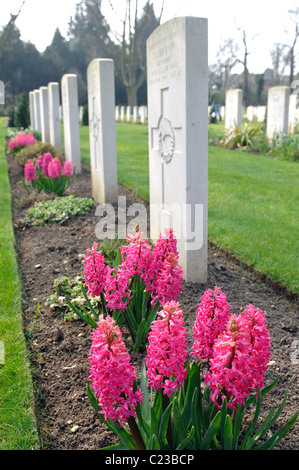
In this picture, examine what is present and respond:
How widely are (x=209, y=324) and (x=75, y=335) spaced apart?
159cm

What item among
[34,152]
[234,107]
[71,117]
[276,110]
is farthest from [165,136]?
[234,107]

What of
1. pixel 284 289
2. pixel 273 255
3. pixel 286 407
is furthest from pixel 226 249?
pixel 286 407

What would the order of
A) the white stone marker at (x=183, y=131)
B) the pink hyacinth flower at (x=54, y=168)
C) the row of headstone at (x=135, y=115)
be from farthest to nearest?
the row of headstone at (x=135, y=115) → the pink hyacinth flower at (x=54, y=168) → the white stone marker at (x=183, y=131)

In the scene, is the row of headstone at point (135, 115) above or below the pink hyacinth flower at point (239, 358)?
above

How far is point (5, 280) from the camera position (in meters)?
4.04

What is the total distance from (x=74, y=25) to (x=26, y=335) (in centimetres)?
4591

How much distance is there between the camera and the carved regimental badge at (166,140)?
3928 mm

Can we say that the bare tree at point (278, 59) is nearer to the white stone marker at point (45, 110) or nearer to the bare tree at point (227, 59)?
the bare tree at point (227, 59)

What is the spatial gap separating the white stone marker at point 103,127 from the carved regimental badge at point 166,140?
2632mm

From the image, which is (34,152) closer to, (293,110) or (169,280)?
(169,280)

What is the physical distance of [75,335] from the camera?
10.2ft

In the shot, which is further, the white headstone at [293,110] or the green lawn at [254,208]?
the white headstone at [293,110]

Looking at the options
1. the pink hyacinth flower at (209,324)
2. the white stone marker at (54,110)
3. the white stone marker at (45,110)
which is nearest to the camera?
the pink hyacinth flower at (209,324)

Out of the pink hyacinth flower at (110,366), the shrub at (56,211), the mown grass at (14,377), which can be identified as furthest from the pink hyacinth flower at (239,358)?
the shrub at (56,211)
